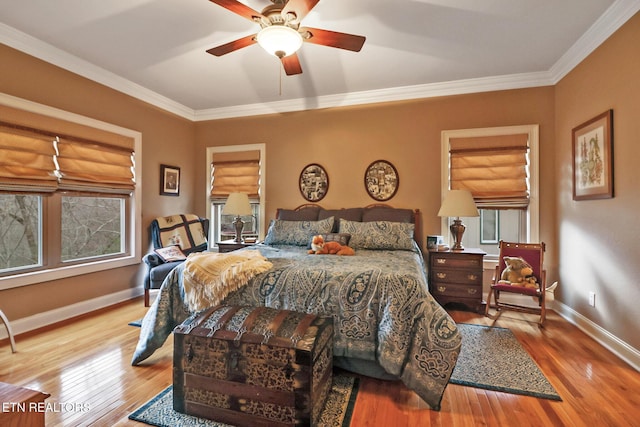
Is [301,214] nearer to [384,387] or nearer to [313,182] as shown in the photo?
[313,182]

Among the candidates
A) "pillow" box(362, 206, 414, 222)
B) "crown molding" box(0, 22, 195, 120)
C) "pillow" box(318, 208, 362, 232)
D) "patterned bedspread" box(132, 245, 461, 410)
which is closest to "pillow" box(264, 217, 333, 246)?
"pillow" box(318, 208, 362, 232)

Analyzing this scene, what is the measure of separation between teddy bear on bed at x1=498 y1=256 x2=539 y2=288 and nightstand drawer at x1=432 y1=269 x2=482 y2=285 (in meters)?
0.24

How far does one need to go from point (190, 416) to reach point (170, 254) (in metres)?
2.43

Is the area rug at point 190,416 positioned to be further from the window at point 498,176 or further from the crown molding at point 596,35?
the crown molding at point 596,35

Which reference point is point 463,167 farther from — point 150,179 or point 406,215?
point 150,179

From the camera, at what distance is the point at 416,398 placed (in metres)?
1.94

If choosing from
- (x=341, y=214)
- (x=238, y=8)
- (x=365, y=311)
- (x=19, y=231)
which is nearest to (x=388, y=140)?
(x=341, y=214)

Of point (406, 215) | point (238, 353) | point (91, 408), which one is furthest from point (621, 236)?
point (91, 408)

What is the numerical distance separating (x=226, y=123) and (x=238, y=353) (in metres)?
4.03

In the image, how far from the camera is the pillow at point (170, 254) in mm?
3697

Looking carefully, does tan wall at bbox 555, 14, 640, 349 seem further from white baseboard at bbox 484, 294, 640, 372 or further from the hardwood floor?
the hardwood floor

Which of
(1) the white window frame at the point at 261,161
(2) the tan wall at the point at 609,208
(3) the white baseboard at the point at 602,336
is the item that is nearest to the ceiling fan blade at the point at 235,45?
(1) the white window frame at the point at 261,161

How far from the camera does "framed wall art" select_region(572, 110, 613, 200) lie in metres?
2.64

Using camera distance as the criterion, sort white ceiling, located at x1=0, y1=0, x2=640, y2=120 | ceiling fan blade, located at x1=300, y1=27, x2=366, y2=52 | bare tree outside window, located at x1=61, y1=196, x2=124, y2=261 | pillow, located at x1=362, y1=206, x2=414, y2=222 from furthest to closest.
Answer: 1. pillow, located at x1=362, y1=206, x2=414, y2=222
2. bare tree outside window, located at x1=61, y1=196, x2=124, y2=261
3. white ceiling, located at x1=0, y1=0, x2=640, y2=120
4. ceiling fan blade, located at x1=300, y1=27, x2=366, y2=52
